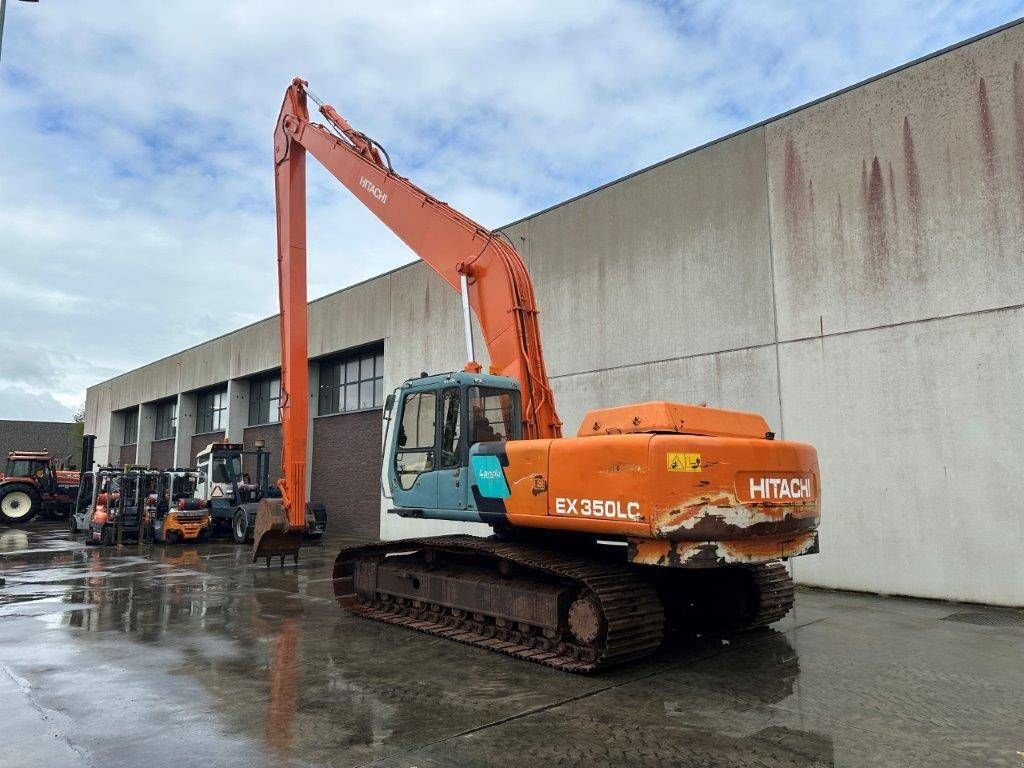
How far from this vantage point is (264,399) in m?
27.1

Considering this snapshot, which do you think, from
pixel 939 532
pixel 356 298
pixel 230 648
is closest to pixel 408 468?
pixel 230 648

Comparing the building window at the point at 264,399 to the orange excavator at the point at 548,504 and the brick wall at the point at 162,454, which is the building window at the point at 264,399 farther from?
the orange excavator at the point at 548,504

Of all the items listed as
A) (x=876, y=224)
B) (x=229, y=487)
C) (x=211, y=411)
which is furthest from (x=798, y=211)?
(x=211, y=411)

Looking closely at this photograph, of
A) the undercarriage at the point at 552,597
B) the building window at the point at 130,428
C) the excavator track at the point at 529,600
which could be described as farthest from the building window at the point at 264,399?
the excavator track at the point at 529,600

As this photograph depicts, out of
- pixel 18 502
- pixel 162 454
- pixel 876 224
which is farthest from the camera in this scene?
pixel 162 454

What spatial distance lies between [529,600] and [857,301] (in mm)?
7086

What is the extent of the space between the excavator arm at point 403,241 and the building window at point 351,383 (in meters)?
8.88

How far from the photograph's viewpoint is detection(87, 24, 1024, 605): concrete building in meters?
9.55

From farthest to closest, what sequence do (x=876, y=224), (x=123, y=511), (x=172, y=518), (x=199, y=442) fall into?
(x=199, y=442) → (x=123, y=511) → (x=172, y=518) → (x=876, y=224)

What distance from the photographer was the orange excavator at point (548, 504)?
5.83 m

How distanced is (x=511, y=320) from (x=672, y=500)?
3460 mm

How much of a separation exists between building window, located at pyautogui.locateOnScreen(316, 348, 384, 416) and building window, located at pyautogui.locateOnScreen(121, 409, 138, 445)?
21257 millimetres

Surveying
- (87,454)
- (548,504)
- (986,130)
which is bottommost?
(548,504)

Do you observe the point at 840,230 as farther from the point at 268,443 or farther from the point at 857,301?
the point at 268,443
